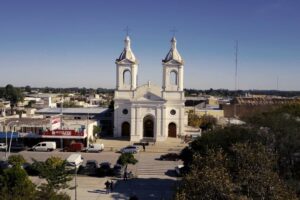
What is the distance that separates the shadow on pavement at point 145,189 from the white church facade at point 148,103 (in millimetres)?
18403

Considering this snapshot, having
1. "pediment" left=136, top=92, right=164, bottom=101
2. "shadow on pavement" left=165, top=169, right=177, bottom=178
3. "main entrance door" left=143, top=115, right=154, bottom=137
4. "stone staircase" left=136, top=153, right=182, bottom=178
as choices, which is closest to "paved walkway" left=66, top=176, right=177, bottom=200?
"shadow on pavement" left=165, top=169, right=177, bottom=178

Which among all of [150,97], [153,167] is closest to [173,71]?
[150,97]

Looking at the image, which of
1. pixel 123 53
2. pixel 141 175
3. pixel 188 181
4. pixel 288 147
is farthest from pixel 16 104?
pixel 188 181

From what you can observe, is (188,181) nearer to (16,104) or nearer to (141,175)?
(141,175)

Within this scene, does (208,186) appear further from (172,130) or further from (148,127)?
(148,127)

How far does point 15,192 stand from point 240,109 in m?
62.7

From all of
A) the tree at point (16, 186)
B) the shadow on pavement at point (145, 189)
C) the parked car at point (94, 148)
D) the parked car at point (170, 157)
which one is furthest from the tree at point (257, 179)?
the parked car at point (94, 148)

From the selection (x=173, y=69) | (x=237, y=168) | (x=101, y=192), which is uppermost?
(x=173, y=69)

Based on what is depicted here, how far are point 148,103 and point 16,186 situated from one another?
100 feet

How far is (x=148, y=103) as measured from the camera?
4941cm

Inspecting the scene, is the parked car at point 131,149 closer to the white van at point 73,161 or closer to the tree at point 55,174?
the white van at point 73,161

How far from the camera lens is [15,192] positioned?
17609 mm

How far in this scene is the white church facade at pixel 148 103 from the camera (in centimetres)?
4947

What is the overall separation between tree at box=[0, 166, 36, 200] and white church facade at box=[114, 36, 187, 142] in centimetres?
2779
